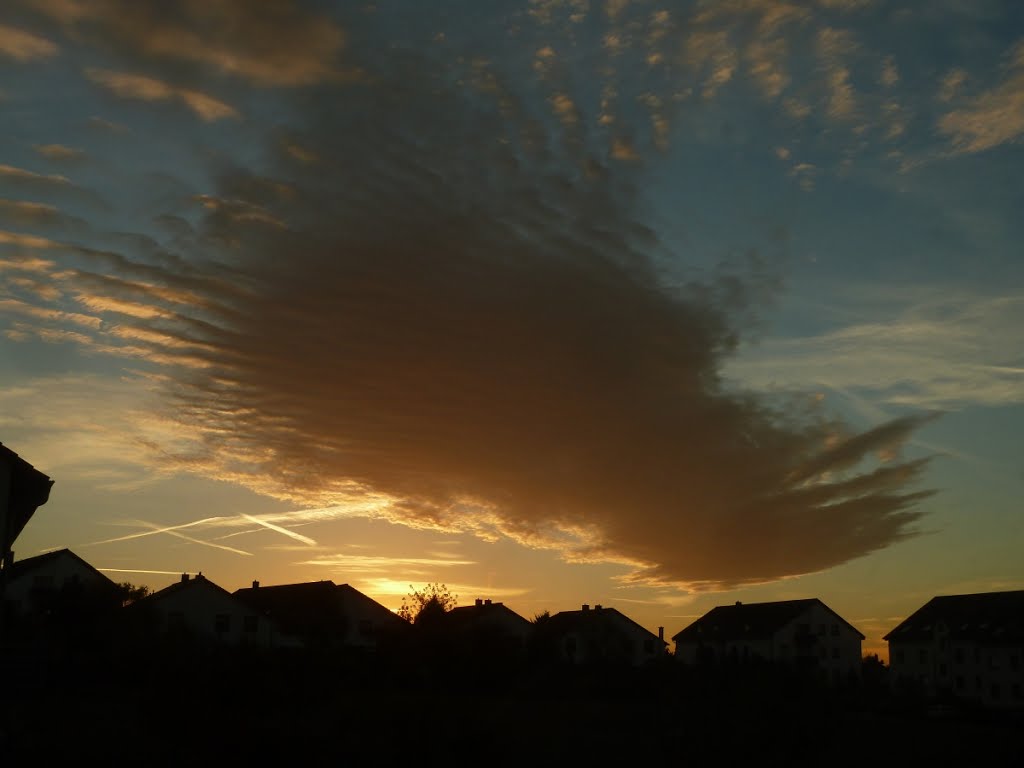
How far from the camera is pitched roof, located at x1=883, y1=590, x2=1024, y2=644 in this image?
83.7m

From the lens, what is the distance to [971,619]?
88000mm

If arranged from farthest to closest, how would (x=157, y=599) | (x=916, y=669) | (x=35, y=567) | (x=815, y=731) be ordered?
(x=916, y=669) < (x=35, y=567) < (x=157, y=599) < (x=815, y=731)

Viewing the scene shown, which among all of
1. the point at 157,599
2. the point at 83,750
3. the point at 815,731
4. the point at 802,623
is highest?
the point at 802,623

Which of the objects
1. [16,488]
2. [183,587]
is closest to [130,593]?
[183,587]

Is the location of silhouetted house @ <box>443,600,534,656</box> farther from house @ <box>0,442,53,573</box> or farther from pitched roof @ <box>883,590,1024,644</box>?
pitched roof @ <box>883,590,1024,644</box>

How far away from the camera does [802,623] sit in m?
89.9

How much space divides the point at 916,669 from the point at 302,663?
84.8 meters

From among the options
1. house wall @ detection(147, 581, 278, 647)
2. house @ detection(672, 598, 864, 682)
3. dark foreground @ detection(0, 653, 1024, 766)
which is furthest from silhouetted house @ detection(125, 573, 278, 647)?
house @ detection(672, 598, 864, 682)

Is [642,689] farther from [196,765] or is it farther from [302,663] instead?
[196,765]

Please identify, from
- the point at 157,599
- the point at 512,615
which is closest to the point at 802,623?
the point at 512,615

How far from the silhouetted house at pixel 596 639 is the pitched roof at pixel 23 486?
31.7 m

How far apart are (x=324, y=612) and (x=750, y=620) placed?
4369cm

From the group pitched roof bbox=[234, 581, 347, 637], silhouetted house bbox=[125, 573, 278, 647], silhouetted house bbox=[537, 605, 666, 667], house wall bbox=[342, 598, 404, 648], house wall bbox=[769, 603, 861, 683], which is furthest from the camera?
house wall bbox=[769, 603, 861, 683]

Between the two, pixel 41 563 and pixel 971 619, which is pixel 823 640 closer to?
pixel 971 619
